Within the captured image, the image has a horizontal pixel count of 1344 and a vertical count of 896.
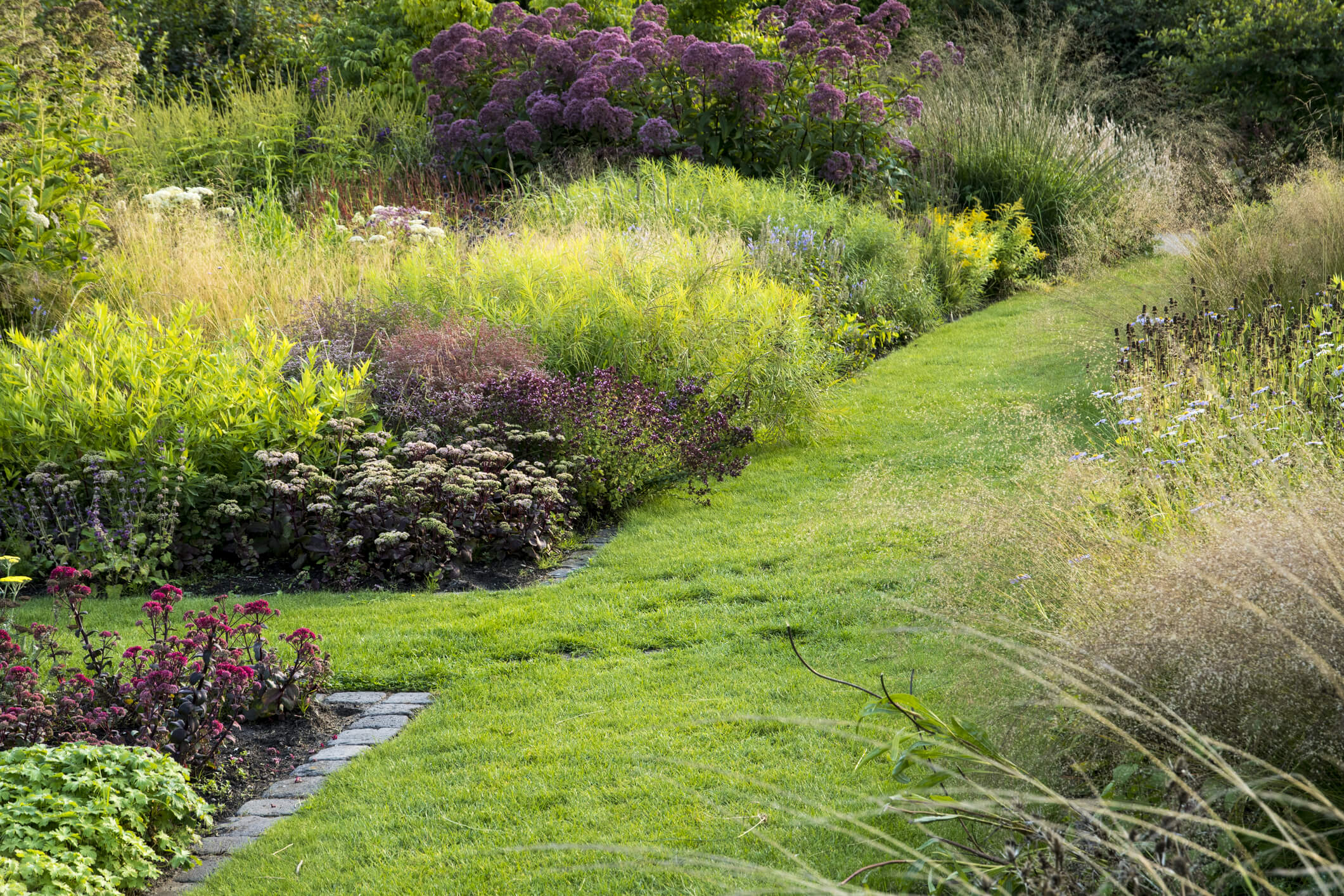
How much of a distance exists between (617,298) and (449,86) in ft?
21.7

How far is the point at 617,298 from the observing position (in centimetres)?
680

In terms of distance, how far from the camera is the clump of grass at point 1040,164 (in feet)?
41.2

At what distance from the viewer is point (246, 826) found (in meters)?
3.15

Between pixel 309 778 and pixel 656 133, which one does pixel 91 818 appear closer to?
pixel 309 778

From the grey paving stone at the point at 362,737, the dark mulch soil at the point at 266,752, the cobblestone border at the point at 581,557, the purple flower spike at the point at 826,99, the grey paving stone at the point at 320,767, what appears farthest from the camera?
the purple flower spike at the point at 826,99

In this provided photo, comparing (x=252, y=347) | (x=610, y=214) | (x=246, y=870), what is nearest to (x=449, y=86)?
(x=610, y=214)

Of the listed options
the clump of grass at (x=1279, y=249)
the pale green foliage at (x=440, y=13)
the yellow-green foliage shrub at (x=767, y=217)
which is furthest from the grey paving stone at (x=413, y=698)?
the pale green foliage at (x=440, y=13)

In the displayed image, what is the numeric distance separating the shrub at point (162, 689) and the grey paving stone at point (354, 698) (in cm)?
11

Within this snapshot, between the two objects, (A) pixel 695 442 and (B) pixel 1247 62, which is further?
(B) pixel 1247 62

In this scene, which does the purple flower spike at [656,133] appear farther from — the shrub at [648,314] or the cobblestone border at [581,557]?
the cobblestone border at [581,557]

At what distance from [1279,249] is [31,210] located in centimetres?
779

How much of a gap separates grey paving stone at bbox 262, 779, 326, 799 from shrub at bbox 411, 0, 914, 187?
8.20 m

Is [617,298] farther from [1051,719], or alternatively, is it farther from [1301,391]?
[1051,719]

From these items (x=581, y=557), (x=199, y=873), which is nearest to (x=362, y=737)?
(x=199, y=873)
